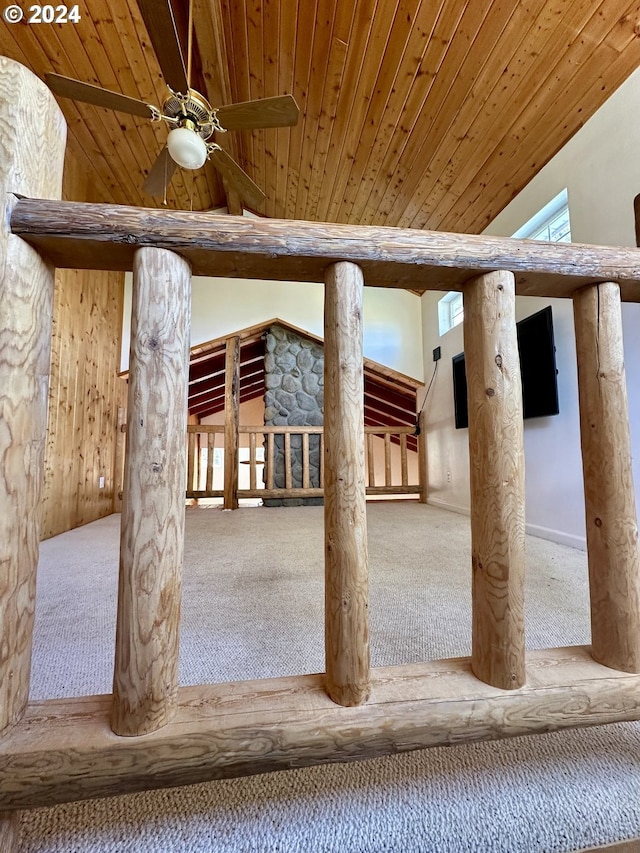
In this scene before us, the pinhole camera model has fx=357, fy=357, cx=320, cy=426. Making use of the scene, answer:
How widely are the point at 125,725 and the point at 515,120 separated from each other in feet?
11.1

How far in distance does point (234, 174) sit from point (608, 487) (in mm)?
2599

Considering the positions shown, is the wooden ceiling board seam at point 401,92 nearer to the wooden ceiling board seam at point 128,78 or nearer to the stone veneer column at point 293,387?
the wooden ceiling board seam at point 128,78

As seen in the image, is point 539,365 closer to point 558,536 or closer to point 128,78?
point 558,536

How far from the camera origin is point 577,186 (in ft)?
7.36

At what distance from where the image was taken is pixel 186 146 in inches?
70.5

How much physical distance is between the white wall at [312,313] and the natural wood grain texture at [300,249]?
3.75 meters

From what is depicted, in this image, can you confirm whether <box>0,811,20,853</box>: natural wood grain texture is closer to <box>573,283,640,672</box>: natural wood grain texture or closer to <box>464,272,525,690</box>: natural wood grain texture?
<box>464,272,525,690</box>: natural wood grain texture

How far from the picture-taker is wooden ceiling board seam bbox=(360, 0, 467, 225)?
6.20ft

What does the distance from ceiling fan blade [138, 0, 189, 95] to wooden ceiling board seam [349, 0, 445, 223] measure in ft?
4.25

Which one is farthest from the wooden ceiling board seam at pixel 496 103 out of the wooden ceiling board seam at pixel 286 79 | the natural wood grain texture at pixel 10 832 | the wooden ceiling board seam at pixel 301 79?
the natural wood grain texture at pixel 10 832

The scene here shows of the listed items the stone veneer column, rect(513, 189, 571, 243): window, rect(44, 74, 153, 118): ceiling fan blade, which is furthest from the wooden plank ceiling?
the stone veneer column

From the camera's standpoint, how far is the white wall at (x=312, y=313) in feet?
14.4

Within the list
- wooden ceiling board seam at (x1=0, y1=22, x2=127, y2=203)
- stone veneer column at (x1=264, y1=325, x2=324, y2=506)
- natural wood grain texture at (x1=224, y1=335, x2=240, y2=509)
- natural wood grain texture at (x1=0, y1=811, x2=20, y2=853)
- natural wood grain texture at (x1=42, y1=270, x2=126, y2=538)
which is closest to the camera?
natural wood grain texture at (x1=0, y1=811, x2=20, y2=853)

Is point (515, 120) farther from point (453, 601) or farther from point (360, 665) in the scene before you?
point (360, 665)
